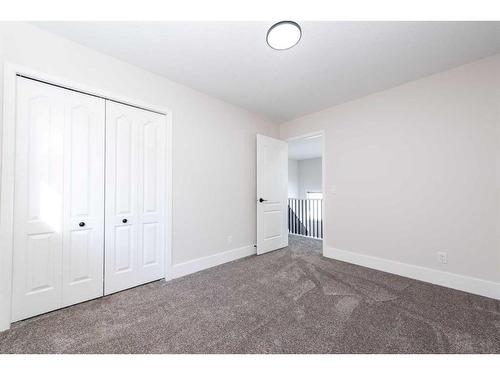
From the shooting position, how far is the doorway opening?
16.2ft

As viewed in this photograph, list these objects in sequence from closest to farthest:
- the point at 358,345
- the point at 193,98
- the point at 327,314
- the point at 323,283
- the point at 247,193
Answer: the point at 358,345 < the point at 327,314 < the point at 323,283 < the point at 193,98 < the point at 247,193

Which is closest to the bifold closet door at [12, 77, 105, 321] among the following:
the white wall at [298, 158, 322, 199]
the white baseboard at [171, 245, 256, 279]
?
the white baseboard at [171, 245, 256, 279]

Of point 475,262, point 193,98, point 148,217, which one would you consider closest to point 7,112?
point 148,217

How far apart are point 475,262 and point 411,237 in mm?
564

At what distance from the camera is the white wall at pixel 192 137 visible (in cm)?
178

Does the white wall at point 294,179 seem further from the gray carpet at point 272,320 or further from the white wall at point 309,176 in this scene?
the gray carpet at point 272,320

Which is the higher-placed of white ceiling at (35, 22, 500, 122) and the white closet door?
white ceiling at (35, 22, 500, 122)

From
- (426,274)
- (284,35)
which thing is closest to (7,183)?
(284,35)

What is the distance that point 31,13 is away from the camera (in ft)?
5.22

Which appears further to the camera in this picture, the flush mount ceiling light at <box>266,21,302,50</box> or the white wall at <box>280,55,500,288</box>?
the white wall at <box>280,55,500,288</box>

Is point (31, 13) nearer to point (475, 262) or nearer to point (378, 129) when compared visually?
point (378, 129)

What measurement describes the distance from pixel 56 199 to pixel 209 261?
1.83 m

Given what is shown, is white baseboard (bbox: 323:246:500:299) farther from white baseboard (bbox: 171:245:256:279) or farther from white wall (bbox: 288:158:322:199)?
white wall (bbox: 288:158:322:199)

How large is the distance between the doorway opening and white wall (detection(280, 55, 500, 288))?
1.69 ft
